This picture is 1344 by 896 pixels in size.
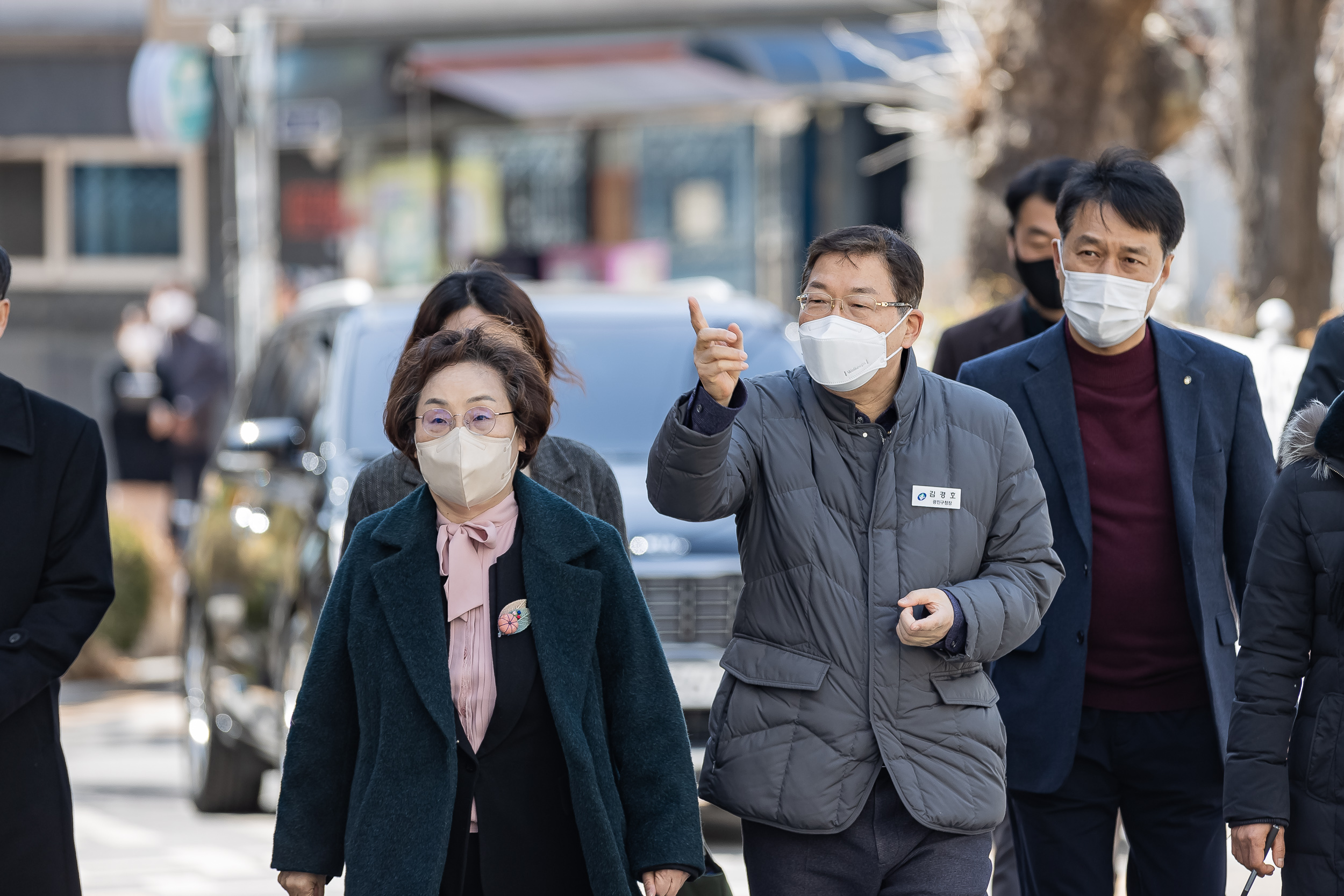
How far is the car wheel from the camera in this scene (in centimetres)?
798

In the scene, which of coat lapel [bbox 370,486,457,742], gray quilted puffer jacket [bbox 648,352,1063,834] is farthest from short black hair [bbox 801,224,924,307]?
coat lapel [bbox 370,486,457,742]

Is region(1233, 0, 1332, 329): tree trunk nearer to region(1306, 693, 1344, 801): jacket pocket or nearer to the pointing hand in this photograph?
region(1306, 693, 1344, 801): jacket pocket

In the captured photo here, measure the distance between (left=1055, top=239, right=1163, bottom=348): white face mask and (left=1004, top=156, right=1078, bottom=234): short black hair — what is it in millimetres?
Result: 1192

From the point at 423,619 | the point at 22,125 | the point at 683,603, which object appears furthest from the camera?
the point at 22,125

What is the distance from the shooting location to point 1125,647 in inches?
165

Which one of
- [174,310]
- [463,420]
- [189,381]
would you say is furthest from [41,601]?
[174,310]

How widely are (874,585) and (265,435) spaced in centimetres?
399

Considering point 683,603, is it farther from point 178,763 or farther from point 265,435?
point 178,763

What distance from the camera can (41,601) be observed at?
384 cm

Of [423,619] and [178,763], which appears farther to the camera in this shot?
[178,763]

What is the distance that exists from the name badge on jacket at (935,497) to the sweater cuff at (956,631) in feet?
0.65

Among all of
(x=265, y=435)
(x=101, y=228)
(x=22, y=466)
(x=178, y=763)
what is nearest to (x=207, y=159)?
(x=101, y=228)

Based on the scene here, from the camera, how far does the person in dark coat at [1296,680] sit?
359 cm

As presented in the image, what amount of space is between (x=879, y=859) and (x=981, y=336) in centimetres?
231
